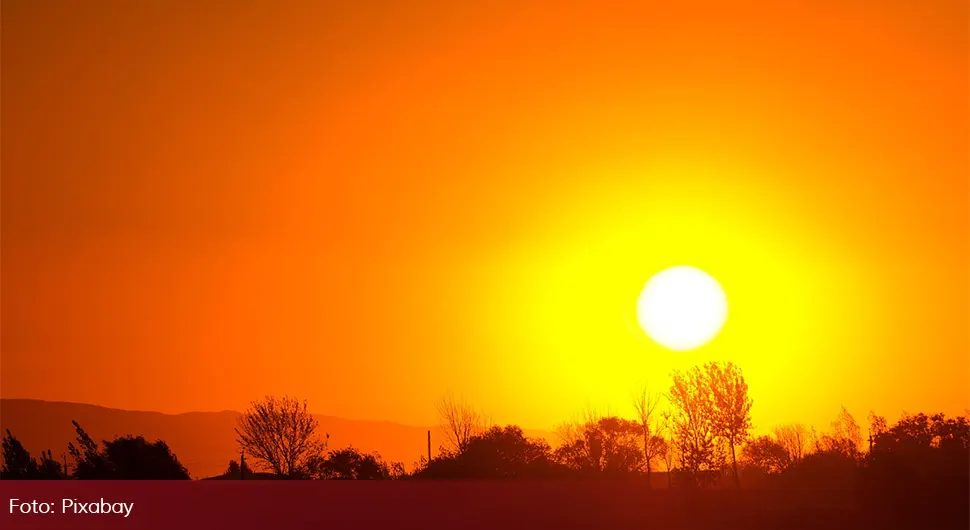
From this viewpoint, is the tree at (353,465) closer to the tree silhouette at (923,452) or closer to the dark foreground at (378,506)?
the dark foreground at (378,506)

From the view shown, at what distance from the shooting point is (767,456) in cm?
10488

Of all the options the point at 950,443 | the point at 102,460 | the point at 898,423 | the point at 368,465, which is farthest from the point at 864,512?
the point at 102,460

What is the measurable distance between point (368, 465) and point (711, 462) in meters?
25.5

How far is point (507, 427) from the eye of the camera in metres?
71.8

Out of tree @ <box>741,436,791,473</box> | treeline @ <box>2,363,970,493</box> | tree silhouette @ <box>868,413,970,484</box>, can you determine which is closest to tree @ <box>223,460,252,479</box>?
treeline @ <box>2,363,970,493</box>

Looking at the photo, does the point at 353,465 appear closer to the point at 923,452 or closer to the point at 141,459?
the point at 141,459

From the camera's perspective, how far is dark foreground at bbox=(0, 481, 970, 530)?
26.7m

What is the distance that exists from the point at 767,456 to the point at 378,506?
8528 centimetres

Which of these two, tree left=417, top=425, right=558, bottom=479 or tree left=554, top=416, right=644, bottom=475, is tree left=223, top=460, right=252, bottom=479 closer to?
tree left=417, top=425, right=558, bottom=479

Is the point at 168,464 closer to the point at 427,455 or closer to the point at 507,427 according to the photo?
the point at 427,455

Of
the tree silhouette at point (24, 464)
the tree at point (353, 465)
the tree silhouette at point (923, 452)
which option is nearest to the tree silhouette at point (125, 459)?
the tree silhouette at point (24, 464)

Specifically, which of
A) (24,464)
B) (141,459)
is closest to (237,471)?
(141,459)

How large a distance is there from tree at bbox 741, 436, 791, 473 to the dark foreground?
55.3m

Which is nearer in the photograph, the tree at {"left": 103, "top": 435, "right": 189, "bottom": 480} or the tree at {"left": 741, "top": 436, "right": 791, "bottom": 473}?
the tree at {"left": 103, "top": 435, "right": 189, "bottom": 480}
